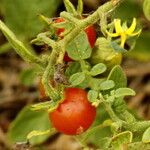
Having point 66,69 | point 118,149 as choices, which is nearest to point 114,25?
point 66,69

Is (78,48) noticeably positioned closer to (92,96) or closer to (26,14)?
(92,96)

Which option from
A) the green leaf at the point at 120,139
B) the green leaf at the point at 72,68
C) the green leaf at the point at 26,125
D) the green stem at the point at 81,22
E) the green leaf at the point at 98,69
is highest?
the green stem at the point at 81,22

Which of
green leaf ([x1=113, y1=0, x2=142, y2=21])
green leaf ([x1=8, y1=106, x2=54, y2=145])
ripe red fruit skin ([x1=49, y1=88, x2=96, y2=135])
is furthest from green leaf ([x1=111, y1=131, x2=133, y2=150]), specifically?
green leaf ([x1=113, y1=0, x2=142, y2=21])

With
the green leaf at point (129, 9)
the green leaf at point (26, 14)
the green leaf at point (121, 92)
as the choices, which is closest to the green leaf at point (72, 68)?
the green leaf at point (121, 92)

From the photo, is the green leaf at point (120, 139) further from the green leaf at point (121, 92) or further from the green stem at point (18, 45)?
the green stem at point (18, 45)

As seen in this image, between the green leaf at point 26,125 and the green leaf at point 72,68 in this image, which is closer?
the green leaf at point 72,68

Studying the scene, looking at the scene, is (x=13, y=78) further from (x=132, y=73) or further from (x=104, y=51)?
(x=104, y=51)

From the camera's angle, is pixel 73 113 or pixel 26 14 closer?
pixel 73 113

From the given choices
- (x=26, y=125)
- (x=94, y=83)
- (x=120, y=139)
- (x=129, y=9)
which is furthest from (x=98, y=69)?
(x=129, y=9)
